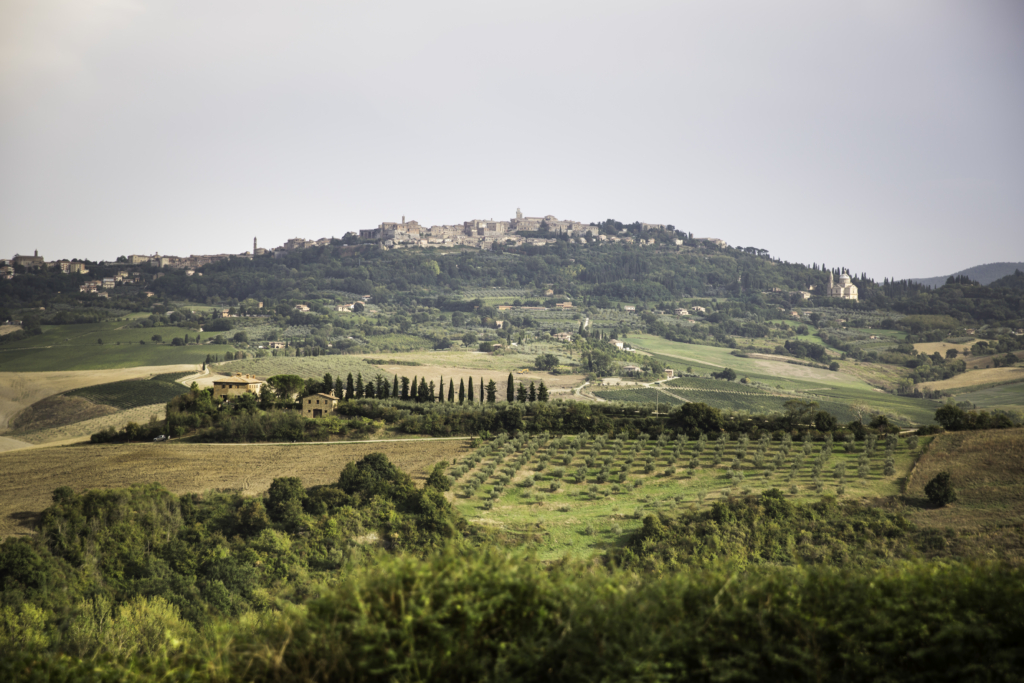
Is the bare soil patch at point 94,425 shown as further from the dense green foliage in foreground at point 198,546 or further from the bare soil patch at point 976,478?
the bare soil patch at point 976,478

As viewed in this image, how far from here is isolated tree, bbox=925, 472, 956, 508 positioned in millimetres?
21844

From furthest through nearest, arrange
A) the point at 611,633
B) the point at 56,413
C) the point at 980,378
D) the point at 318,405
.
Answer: the point at 980,378 < the point at 56,413 < the point at 318,405 < the point at 611,633

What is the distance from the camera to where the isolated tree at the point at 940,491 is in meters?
21.8

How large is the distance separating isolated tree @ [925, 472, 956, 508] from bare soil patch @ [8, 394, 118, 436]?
5505 cm

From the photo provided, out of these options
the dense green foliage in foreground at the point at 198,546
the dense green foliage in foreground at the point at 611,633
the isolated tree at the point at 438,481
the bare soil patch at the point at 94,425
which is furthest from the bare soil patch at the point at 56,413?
the dense green foliage in foreground at the point at 611,633

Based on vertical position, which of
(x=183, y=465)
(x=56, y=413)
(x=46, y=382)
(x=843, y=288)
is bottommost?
(x=56, y=413)

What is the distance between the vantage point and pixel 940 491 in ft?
71.9

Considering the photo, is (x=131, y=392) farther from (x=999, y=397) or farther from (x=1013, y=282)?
(x=1013, y=282)

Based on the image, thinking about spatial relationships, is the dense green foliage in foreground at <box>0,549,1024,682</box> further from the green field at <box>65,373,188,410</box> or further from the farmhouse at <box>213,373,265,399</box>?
the green field at <box>65,373,188,410</box>

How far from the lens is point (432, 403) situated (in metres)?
47.6

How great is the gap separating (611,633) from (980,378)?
8281 cm

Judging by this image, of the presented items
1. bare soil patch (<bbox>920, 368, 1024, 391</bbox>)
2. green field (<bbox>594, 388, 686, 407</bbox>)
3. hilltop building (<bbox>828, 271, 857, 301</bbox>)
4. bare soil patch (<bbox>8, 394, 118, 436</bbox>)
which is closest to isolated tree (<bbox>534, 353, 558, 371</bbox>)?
green field (<bbox>594, 388, 686, 407</bbox>)

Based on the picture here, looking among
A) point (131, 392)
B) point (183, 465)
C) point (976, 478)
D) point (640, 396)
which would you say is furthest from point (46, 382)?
point (976, 478)

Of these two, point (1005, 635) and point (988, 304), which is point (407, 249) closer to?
point (988, 304)
